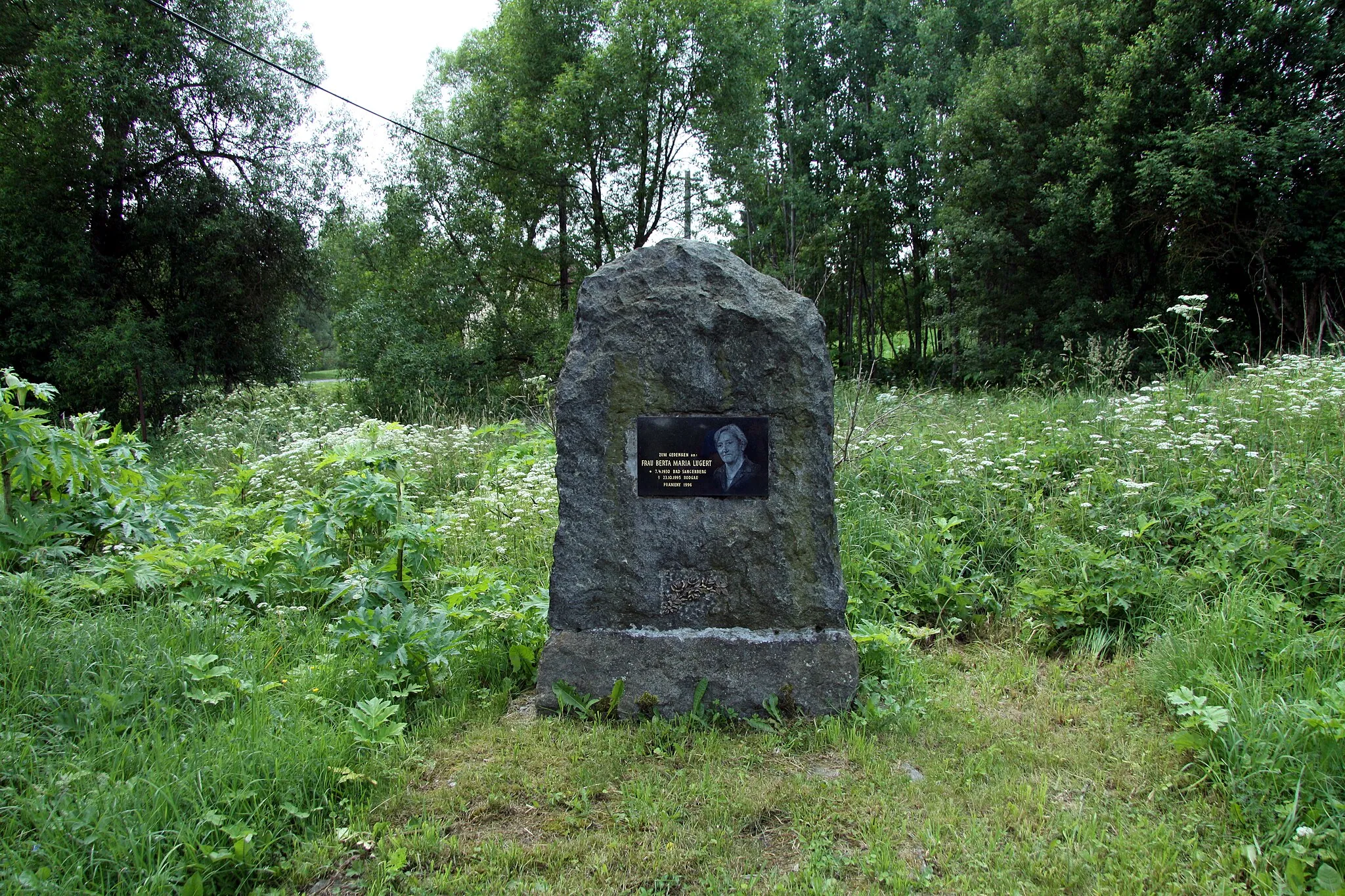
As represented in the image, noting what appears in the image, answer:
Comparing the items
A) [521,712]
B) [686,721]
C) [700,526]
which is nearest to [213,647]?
[521,712]

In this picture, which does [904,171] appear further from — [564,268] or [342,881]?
[342,881]

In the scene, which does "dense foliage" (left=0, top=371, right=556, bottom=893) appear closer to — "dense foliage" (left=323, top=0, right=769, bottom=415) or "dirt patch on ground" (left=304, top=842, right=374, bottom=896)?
"dirt patch on ground" (left=304, top=842, right=374, bottom=896)

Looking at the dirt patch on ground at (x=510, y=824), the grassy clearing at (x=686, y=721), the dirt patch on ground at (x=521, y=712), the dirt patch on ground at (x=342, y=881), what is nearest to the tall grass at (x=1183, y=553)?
the grassy clearing at (x=686, y=721)

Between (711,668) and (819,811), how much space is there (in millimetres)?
765

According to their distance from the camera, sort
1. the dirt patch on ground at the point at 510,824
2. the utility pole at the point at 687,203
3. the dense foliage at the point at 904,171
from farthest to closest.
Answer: the utility pole at the point at 687,203 → the dense foliage at the point at 904,171 → the dirt patch on ground at the point at 510,824

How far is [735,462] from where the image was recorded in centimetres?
319

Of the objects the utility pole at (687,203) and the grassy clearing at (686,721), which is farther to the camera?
the utility pole at (687,203)

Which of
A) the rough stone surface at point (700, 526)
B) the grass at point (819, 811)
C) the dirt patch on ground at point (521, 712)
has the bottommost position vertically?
the grass at point (819, 811)

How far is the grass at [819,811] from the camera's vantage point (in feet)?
7.39

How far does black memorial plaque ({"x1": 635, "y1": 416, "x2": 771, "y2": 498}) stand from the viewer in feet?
10.4

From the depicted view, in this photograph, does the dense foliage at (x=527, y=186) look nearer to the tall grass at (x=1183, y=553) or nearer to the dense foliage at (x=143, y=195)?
the dense foliage at (x=143, y=195)

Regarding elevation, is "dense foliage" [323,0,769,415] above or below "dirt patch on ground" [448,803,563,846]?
above

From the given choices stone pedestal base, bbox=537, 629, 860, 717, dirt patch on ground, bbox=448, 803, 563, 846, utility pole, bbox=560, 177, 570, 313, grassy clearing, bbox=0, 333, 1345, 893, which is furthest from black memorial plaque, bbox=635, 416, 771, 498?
utility pole, bbox=560, 177, 570, 313

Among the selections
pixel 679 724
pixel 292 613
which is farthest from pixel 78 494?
pixel 679 724
